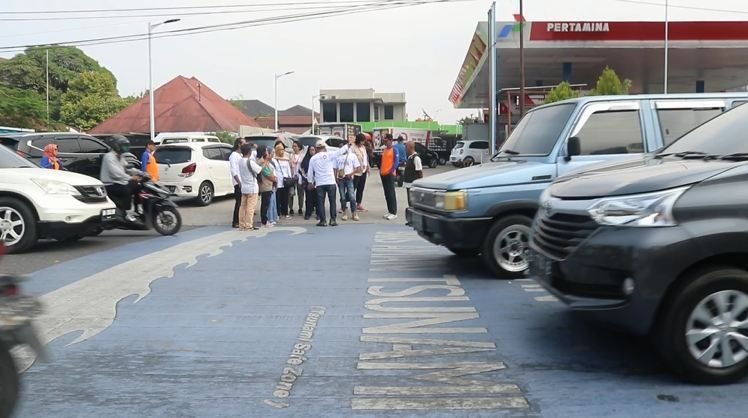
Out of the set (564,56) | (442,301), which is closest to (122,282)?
(442,301)

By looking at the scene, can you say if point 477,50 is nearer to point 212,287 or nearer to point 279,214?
point 279,214

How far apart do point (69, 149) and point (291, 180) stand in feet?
15.0

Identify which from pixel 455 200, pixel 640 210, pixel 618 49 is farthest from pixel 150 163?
pixel 618 49

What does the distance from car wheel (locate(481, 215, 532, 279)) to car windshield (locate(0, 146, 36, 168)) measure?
691 centimetres

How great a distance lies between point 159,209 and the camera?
11.8m

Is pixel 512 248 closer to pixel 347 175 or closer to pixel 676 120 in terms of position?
pixel 676 120

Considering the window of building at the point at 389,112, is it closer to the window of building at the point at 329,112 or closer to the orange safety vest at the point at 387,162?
the window of building at the point at 329,112

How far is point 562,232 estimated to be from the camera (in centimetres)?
481

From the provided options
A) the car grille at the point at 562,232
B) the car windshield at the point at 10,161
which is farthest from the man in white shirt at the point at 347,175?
the car grille at the point at 562,232

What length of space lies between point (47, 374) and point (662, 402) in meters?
3.97

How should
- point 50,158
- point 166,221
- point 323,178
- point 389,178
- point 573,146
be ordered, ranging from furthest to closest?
point 389,178 → point 323,178 → point 50,158 → point 166,221 → point 573,146

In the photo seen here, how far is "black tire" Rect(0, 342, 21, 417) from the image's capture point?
367 centimetres

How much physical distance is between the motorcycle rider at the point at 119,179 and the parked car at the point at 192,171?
5.72 metres

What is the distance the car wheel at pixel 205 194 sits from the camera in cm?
1766
